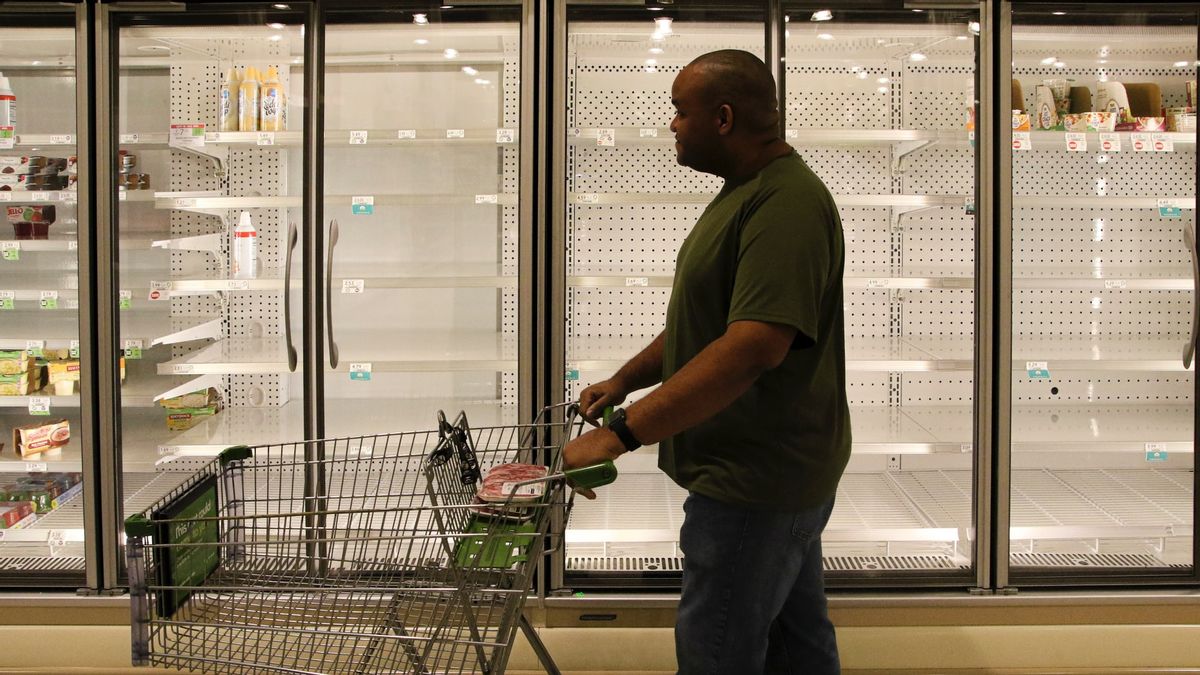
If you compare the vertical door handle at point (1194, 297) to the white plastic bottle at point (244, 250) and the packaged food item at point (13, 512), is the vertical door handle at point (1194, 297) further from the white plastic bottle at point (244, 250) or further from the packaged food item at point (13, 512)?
the packaged food item at point (13, 512)

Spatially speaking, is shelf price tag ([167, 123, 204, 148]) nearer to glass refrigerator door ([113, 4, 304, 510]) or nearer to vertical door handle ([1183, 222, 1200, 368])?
glass refrigerator door ([113, 4, 304, 510])

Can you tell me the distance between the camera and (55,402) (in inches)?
131

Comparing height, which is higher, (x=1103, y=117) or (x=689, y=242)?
(x=1103, y=117)

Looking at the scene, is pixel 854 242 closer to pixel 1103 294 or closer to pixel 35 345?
pixel 1103 294

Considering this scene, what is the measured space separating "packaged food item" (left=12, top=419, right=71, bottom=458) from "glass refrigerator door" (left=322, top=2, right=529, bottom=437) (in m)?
0.89

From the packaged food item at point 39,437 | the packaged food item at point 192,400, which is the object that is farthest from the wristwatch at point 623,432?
the packaged food item at point 39,437

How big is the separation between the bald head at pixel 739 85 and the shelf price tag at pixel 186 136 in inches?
73.4

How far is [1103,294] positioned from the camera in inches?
151

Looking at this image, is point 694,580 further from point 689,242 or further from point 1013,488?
point 1013,488

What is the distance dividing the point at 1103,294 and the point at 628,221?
1.79 metres

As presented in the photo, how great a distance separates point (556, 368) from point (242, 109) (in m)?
1.40

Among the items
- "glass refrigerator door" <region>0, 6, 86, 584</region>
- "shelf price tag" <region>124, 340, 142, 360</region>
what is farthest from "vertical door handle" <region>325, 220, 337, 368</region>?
"glass refrigerator door" <region>0, 6, 86, 584</region>

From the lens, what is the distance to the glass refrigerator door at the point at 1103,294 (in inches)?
126

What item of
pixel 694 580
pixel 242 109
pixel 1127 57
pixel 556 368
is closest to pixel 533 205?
pixel 556 368
